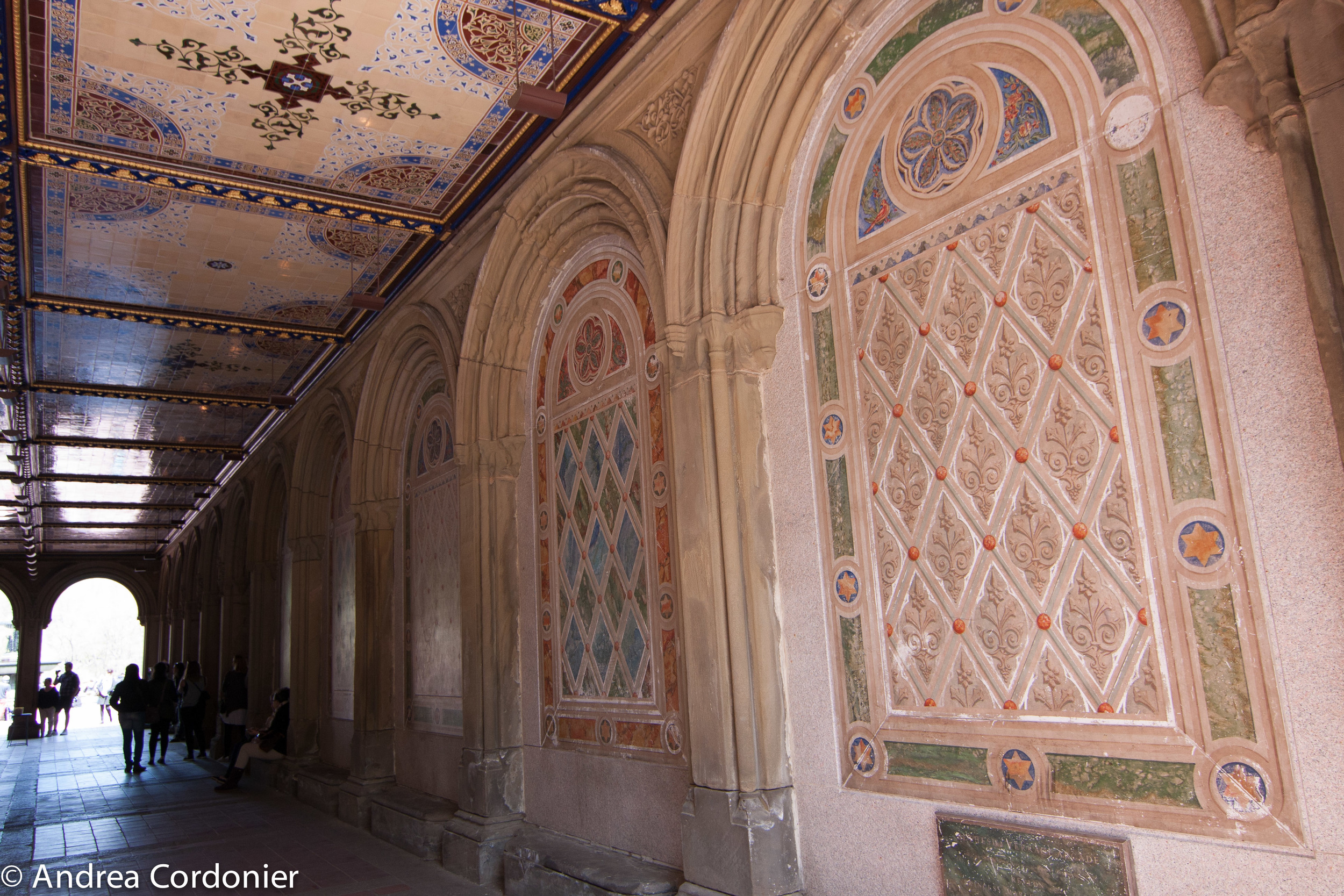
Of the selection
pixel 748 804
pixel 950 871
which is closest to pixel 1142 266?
pixel 950 871

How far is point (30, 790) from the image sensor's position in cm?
1042

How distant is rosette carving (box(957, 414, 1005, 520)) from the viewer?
2.94m

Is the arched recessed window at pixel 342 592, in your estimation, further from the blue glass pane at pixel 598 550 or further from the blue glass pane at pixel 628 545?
the blue glass pane at pixel 628 545

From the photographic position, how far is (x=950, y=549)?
3.07m

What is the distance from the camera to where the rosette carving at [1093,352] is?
8.79ft

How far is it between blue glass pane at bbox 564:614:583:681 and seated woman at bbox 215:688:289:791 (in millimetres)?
5762

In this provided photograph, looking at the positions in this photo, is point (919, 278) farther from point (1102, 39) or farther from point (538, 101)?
point (538, 101)

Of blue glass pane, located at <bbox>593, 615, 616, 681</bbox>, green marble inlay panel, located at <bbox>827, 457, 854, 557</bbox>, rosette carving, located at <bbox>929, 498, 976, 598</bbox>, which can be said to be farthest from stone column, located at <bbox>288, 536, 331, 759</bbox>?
rosette carving, located at <bbox>929, 498, 976, 598</bbox>

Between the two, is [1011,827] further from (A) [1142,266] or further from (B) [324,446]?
(B) [324,446]

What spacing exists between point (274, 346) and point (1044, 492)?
813 cm

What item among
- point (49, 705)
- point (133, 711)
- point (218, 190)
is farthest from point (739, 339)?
point (49, 705)

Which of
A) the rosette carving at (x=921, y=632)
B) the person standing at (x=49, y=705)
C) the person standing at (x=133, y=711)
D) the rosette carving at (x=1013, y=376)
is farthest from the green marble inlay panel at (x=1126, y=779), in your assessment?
the person standing at (x=49, y=705)

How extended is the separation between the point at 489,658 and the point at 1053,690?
3.92 m

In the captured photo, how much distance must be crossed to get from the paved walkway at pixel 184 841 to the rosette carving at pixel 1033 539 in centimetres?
379
